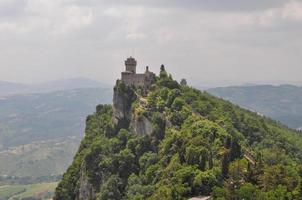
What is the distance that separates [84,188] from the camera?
130 meters

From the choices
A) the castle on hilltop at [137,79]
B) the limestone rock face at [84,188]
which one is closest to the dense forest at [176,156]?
the limestone rock face at [84,188]

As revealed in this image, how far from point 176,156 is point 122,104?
144ft

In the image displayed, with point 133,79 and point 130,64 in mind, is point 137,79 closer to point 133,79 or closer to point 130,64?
point 133,79

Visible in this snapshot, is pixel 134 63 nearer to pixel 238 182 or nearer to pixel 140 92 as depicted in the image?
pixel 140 92

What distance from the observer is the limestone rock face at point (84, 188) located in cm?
12638

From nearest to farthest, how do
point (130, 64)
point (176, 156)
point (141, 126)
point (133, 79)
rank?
point (176, 156), point (141, 126), point (133, 79), point (130, 64)

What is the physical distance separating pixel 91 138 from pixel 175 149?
50041mm

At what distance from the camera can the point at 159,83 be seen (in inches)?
5630

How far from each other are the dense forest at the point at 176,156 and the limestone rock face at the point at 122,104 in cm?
28

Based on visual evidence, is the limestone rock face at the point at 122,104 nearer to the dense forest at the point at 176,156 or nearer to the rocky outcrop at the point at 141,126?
the dense forest at the point at 176,156

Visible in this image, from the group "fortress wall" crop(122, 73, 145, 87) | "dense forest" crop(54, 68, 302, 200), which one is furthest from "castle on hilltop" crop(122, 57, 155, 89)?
"dense forest" crop(54, 68, 302, 200)

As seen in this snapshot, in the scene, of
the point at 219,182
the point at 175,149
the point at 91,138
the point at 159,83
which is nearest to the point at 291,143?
the point at 159,83

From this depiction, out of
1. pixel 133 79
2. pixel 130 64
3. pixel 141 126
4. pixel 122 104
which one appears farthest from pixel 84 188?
pixel 130 64

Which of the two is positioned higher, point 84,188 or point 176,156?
point 176,156
